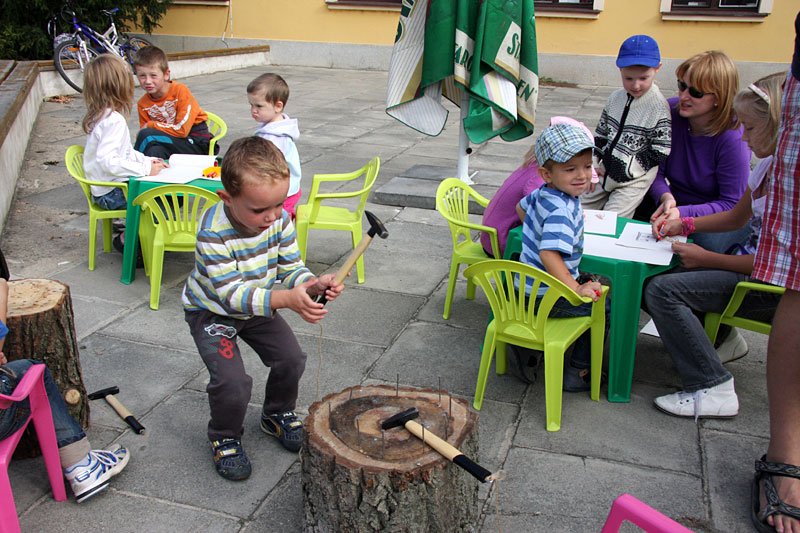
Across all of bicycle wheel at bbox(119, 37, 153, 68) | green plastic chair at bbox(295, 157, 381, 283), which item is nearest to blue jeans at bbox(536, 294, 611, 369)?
green plastic chair at bbox(295, 157, 381, 283)

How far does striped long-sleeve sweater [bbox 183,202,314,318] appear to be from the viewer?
2.49m

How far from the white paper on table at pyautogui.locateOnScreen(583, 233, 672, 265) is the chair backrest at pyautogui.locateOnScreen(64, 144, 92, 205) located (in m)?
3.14

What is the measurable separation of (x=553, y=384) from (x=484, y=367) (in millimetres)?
317

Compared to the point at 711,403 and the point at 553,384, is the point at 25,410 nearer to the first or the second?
the point at 553,384

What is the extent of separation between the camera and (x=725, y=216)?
11.0 feet

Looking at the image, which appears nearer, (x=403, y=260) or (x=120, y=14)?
(x=403, y=260)

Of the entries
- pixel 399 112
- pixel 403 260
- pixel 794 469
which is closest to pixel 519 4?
pixel 399 112

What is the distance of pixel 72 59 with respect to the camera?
38.0ft

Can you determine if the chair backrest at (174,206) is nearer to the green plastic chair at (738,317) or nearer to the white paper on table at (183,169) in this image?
the white paper on table at (183,169)

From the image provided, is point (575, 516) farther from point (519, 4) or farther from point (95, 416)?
point (519, 4)

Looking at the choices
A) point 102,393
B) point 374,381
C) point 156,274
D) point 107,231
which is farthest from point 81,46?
point 374,381

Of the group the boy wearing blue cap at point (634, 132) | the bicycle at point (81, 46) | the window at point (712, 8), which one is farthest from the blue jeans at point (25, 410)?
the window at point (712, 8)

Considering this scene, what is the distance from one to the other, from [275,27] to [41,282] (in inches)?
544

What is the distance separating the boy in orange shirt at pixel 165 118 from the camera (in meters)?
5.15
